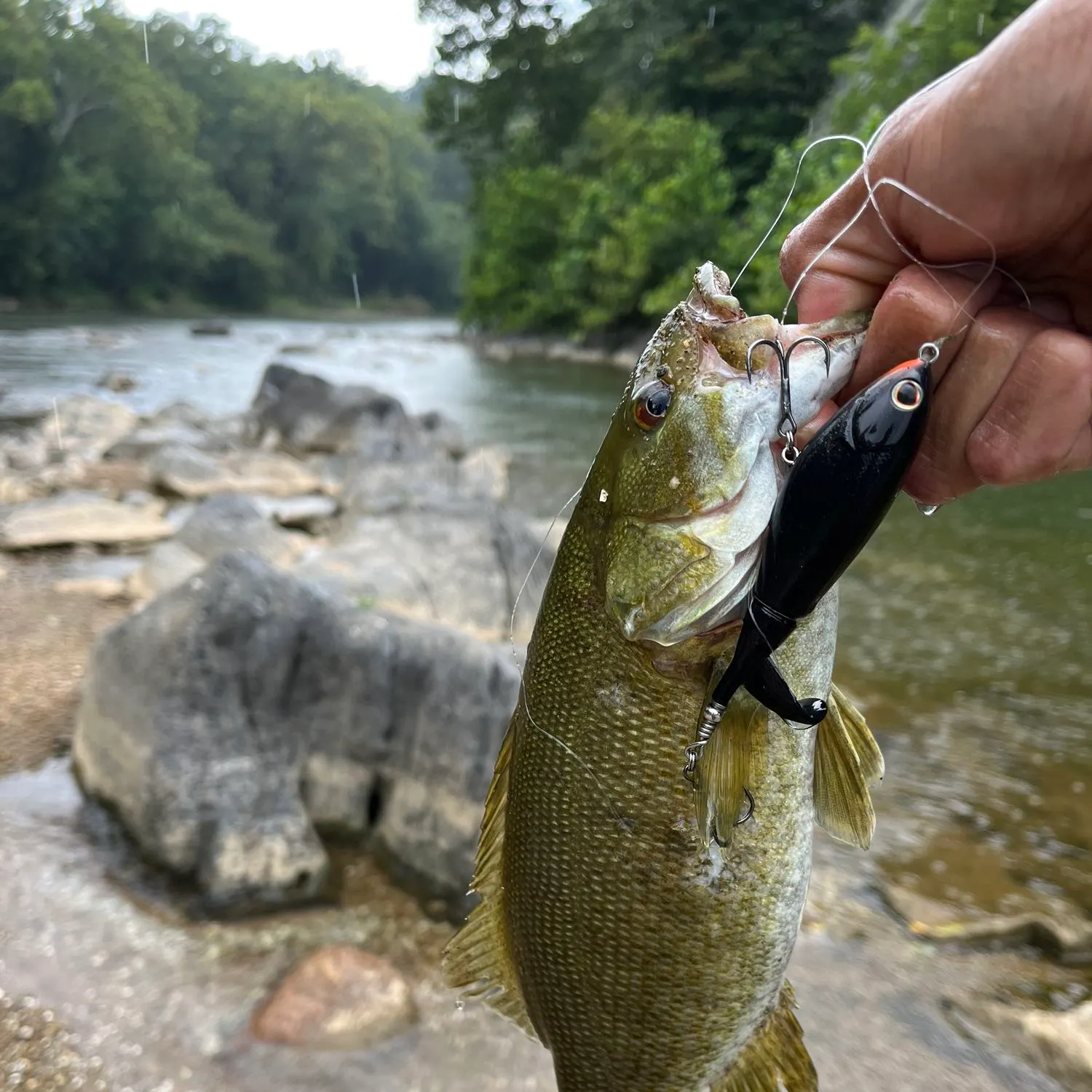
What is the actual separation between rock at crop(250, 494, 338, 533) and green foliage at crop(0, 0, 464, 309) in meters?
45.9

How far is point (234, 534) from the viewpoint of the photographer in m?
7.70

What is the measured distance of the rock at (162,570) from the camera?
6824 millimetres

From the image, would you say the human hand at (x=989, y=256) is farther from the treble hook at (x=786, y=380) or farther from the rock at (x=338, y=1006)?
the rock at (x=338, y=1006)

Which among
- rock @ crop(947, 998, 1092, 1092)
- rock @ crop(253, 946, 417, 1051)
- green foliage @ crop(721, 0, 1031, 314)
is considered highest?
green foliage @ crop(721, 0, 1031, 314)

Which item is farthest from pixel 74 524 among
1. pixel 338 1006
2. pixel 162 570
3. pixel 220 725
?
pixel 338 1006

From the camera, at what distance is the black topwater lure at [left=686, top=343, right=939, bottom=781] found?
4.38ft

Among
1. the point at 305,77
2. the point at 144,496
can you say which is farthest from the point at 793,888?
the point at 305,77

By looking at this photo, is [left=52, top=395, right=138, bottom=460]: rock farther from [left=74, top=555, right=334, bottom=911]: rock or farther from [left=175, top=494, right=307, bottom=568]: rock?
[left=74, top=555, right=334, bottom=911]: rock

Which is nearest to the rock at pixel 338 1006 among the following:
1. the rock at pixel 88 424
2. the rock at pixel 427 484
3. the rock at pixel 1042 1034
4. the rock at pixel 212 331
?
the rock at pixel 1042 1034

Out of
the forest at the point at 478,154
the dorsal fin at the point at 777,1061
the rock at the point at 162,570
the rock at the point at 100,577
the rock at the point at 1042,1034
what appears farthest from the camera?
the forest at the point at 478,154

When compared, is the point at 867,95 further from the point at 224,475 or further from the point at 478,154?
the point at 478,154

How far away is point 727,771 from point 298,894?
2750 mm

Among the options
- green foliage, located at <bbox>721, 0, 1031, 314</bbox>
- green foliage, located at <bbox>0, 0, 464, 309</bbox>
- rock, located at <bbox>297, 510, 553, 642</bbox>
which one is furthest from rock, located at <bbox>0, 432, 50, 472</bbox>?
green foliage, located at <bbox>0, 0, 464, 309</bbox>

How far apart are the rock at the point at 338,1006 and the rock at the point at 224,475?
8.95 m
